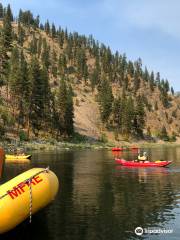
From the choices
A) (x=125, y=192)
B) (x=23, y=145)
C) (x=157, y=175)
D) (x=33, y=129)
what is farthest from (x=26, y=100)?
(x=125, y=192)

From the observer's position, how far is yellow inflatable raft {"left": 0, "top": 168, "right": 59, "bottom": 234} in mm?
18078

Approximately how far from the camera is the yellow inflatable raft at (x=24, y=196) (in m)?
18.1

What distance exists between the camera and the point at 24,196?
1928cm

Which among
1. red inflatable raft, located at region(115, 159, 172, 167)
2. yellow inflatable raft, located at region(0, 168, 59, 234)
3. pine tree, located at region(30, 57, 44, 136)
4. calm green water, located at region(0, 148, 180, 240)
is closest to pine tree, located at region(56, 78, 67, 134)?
pine tree, located at region(30, 57, 44, 136)

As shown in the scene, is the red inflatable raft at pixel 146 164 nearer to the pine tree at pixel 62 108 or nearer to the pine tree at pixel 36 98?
the pine tree at pixel 36 98

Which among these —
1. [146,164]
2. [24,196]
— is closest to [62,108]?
[146,164]

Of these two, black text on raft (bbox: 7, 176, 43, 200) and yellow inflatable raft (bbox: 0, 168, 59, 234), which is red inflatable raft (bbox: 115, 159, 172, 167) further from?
black text on raft (bbox: 7, 176, 43, 200)

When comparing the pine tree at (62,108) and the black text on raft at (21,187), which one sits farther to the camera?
the pine tree at (62,108)

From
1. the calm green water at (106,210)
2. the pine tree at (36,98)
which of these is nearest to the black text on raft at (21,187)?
the calm green water at (106,210)

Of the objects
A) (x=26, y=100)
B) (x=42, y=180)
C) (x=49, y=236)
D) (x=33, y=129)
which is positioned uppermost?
(x=26, y=100)

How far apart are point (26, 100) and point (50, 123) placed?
12924 millimetres

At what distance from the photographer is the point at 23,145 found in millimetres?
91625

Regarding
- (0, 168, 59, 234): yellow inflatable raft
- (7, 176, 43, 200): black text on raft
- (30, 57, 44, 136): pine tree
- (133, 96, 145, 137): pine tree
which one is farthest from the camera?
(133, 96, 145, 137): pine tree

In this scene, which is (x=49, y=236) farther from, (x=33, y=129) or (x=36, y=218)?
(x=33, y=129)
